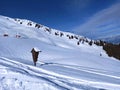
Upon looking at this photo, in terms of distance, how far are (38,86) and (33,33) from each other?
27162 millimetres

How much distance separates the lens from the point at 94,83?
626 centimetres

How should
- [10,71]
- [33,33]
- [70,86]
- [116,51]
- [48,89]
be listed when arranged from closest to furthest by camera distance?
[48,89]
[70,86]
[10,71]
[33,33]
[116,51]

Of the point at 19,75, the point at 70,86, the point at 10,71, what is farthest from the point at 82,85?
the point at 10,71

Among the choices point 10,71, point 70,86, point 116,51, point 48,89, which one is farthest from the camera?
point 116,51

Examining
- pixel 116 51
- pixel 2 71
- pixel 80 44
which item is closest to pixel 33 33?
pixel 80 44

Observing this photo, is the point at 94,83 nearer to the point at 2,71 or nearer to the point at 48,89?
the point at 48,89

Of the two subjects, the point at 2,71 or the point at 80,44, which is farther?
the point at 80,44

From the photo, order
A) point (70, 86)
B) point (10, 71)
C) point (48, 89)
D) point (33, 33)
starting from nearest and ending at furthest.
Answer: point (48, 89), point (70, 86), point (10, 71), point (33, 33)

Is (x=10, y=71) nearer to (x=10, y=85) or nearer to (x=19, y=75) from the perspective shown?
(x=19, y=75)

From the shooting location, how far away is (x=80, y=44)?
33.8 m

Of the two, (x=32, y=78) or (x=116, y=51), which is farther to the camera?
(x=116, y=51)

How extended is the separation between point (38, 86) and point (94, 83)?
164 centimetres

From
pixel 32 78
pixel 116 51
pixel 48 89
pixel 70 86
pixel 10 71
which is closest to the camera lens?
pixel 48 89

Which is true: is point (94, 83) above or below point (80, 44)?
below
